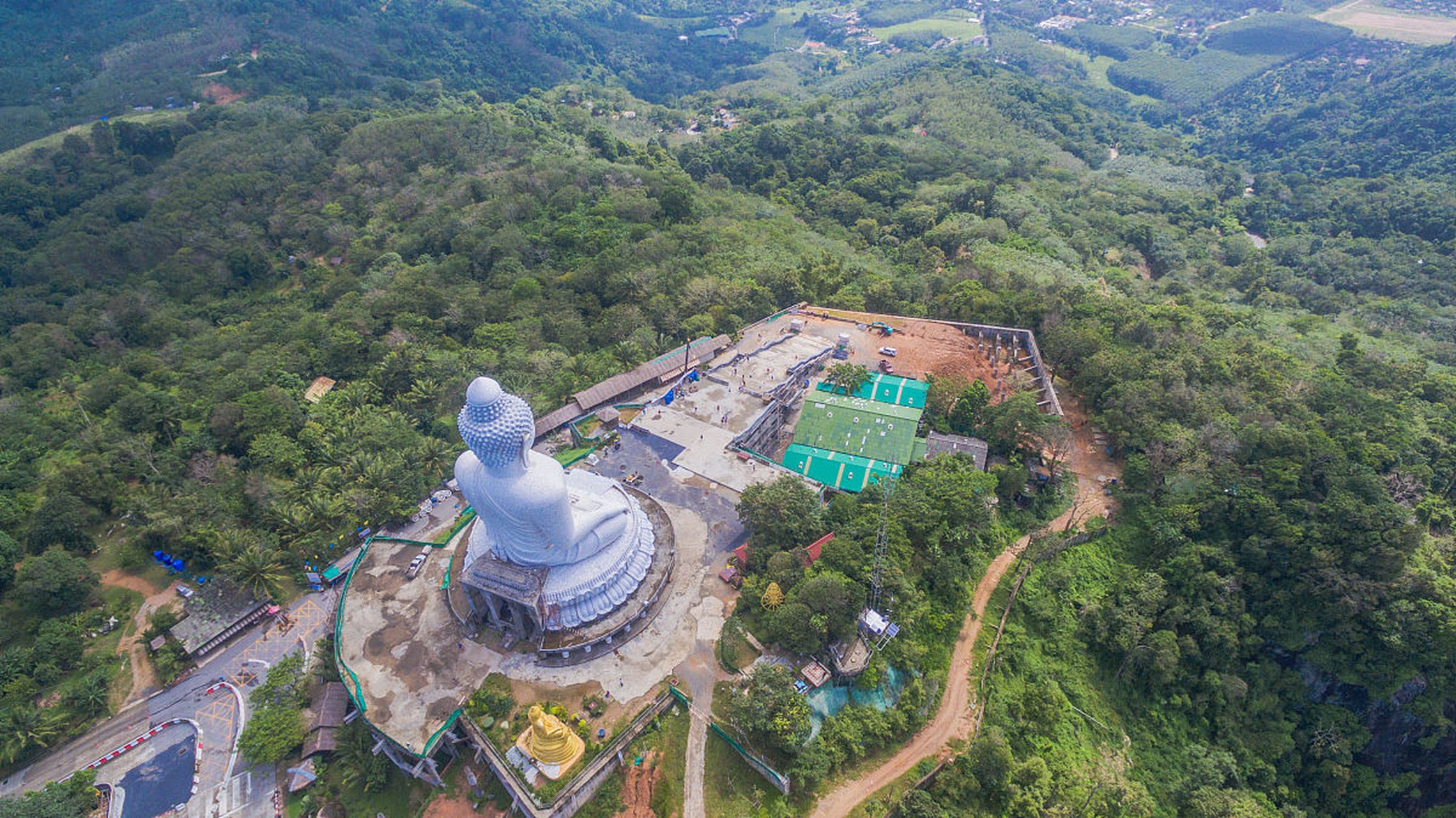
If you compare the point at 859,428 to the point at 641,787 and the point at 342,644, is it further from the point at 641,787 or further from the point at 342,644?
the point at 342,644

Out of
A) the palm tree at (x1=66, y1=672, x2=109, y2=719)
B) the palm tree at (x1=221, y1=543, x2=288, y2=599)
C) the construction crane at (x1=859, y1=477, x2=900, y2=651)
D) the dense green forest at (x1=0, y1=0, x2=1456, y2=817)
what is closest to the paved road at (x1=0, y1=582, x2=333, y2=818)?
the palm tree at (x1=66, y1=672, x2=109, y2=719)

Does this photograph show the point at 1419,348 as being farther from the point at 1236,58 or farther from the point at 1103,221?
the point at 1236,58

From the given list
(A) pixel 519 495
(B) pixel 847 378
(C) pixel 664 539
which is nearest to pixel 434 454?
(C) pixel 664 539

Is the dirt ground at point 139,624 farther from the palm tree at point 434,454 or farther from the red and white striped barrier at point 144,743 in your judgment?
the palm tree at point 434,454

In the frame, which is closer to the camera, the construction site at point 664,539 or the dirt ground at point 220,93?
the construction site at point 664,539

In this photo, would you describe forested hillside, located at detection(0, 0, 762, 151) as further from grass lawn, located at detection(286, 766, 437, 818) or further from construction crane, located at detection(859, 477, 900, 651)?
construction crane, located at detection(859, 477, 900, 651)

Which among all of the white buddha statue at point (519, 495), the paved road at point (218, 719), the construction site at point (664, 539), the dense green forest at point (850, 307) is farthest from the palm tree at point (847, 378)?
the paved road at point (218, 719)

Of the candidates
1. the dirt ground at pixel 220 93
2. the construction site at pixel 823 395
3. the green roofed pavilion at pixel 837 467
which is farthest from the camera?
the dirt ground at pixel 220 93
